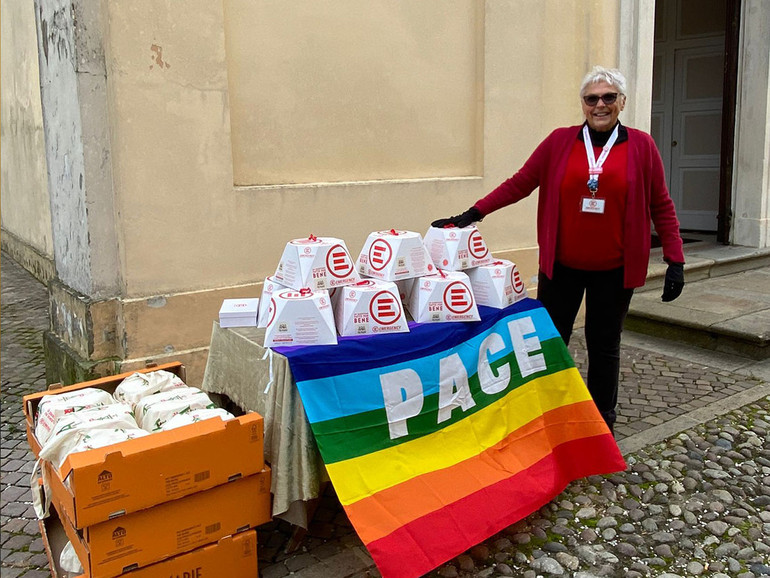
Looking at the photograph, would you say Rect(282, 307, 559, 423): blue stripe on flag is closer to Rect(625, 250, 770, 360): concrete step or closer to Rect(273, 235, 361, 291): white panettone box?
Rect(273, 235, 361, 291): white panettone box

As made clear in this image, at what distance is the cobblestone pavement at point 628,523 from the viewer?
2764 mm

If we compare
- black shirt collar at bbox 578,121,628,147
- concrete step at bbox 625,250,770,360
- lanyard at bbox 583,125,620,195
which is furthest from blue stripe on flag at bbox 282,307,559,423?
concrete step at bbox 625,250,770,360

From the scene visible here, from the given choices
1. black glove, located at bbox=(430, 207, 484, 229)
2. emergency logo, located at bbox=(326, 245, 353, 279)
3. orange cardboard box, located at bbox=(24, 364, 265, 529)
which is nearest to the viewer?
orange cardboard box, located at bbox=(24, 364, 265, 529)

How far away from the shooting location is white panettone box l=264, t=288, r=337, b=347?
2703mm

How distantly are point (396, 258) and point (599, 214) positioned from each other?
1.07 metres

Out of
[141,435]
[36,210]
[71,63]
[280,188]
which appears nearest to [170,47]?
[71,63]

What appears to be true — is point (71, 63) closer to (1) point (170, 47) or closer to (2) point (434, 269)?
(1) point (170, 47)

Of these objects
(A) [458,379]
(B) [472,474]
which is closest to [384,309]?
(A) [458,379]

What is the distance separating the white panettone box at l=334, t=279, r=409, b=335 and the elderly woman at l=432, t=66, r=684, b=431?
0.81 meters

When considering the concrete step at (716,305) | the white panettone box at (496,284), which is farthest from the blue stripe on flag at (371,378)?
the concrete step at (716,305)

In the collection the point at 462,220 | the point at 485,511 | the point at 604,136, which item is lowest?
the point at 485,511

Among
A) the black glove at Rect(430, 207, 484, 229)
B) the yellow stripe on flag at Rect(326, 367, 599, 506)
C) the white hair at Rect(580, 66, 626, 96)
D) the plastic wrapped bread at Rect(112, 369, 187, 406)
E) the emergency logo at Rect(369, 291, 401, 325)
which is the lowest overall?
the yellow stripe on flag at Rect(326, 367, 599, 506)

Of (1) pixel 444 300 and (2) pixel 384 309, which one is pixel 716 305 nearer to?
(1) pixel 444 300

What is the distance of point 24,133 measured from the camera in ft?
29.3
